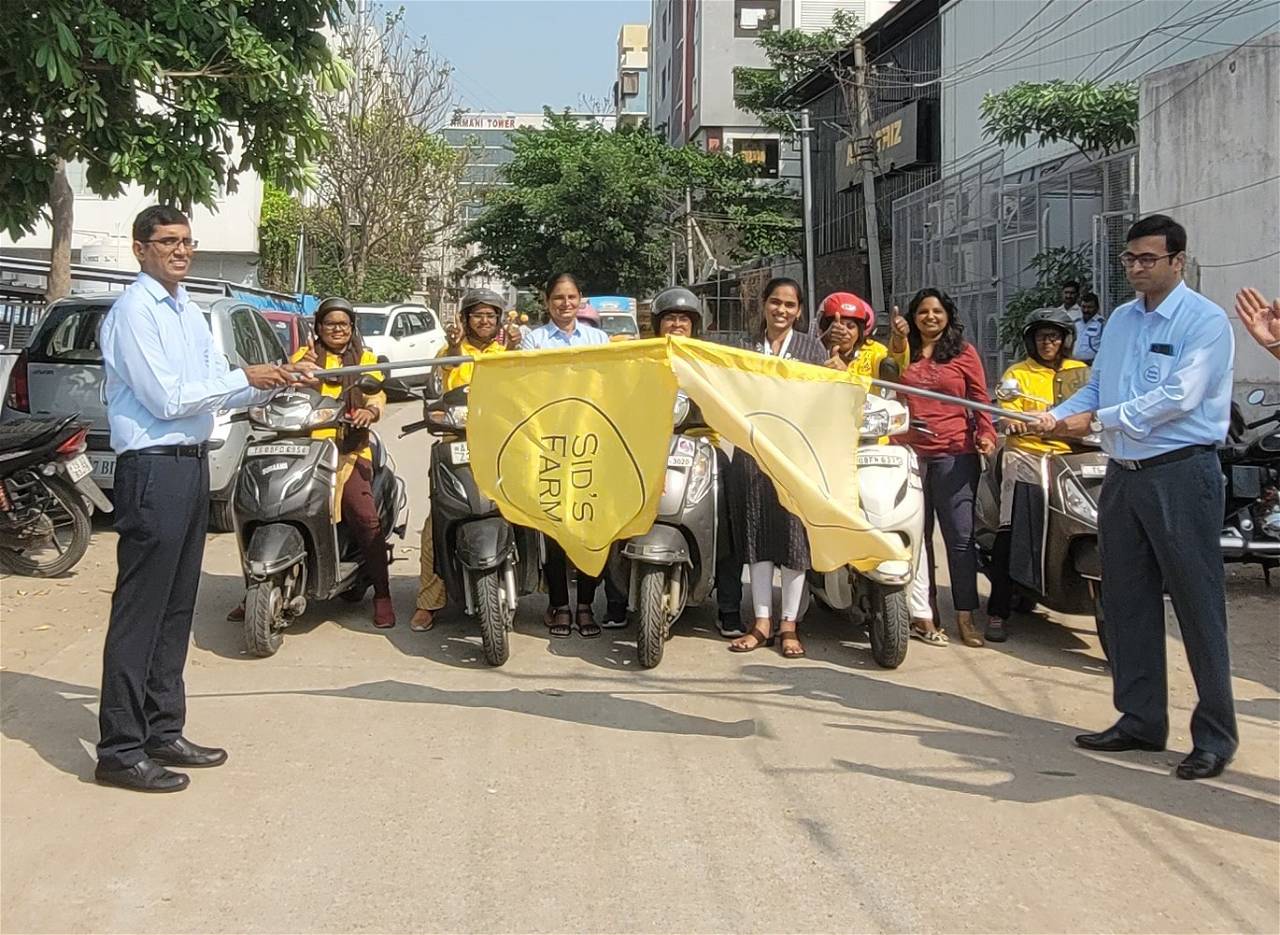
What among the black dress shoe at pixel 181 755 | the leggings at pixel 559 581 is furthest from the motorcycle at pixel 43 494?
the black dress shoe at pixel 181 755

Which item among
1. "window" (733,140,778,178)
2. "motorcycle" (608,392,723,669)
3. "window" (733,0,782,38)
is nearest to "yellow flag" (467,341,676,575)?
"motorcycle" (608,392,723,669)

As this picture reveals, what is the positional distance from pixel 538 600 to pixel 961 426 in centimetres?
260

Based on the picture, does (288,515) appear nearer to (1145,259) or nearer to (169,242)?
(169,242)

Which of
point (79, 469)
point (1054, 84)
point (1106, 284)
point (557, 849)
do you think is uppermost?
point (1054, 84)

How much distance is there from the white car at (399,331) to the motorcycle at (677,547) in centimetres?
1730

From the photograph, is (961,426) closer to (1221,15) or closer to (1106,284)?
(1106,284)

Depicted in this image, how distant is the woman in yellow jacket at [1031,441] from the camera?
20.9ft

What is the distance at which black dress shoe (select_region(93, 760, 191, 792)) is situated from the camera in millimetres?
4215

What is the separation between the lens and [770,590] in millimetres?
6227

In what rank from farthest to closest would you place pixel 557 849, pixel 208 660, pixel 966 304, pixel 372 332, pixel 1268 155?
pixel 372 332 < pixel 966 304 < pixel 1268 155 < pixel 208 660 < pixel 557 849

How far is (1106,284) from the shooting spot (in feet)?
45.0

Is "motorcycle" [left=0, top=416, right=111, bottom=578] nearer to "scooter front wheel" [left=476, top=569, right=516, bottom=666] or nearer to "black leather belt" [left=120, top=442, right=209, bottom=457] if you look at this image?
"scooter front wheel" [left=476, top=569, right=516, bottom=666]

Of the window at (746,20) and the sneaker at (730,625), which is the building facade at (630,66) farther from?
the sneaker at (730,625)

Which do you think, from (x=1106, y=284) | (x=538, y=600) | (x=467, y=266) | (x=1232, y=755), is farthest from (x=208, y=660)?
(x=467, y=266)
